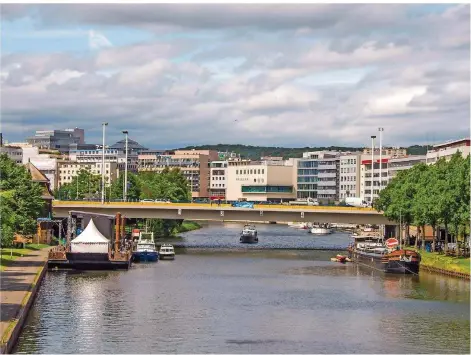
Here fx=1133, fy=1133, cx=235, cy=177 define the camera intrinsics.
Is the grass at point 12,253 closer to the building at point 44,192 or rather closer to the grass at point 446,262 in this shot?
the building at point 44,192

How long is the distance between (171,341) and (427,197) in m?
76.4

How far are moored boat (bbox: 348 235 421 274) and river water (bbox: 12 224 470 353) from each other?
106 inches

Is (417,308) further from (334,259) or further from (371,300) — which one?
(334,259)

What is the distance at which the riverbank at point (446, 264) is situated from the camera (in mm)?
120312

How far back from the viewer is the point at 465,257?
431ft

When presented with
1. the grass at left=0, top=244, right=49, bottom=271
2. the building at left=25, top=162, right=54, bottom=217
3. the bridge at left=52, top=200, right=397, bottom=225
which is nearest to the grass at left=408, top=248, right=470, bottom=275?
the bridge at left=52, top=200, right=397, bottom=225

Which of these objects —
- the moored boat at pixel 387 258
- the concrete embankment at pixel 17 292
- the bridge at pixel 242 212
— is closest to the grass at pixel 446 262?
the moored boat at pixel 387 258

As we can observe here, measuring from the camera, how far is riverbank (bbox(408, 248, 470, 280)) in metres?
120

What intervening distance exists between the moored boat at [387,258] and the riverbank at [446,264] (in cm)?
251

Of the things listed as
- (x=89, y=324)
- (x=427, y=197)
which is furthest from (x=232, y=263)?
(x=89, y=324)

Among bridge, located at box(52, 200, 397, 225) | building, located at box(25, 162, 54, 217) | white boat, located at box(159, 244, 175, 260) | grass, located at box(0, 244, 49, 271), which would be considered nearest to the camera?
grass, located at box(0, 244, 49, 271)

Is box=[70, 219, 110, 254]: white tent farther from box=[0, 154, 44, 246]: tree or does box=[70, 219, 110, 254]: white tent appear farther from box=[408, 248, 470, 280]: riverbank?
box=[408, 248, 470, 280]: riverbank

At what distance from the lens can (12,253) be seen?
127 meters

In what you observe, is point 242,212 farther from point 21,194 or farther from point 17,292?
point 17,292
